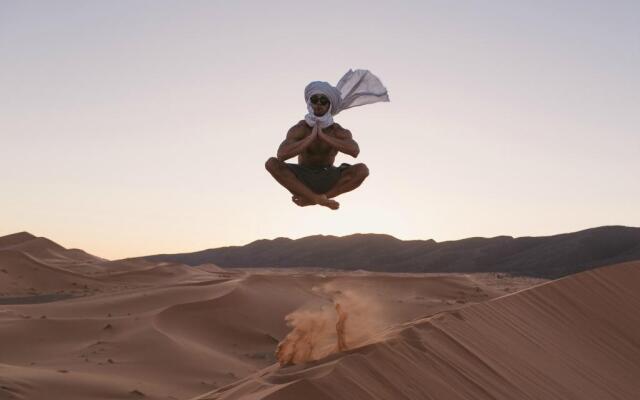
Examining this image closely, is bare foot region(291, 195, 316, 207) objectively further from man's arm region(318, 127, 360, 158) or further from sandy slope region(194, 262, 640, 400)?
sandy slope region(194, 262, 640, 400)

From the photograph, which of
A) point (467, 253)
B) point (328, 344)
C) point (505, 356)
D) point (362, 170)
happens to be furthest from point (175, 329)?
point (467, 253)

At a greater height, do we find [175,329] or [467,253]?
[467,253]

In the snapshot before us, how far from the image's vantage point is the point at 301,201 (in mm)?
6027

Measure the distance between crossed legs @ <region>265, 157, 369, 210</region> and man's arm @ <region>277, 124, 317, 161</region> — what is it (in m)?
0.11

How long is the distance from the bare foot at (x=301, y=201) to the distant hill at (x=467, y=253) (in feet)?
104

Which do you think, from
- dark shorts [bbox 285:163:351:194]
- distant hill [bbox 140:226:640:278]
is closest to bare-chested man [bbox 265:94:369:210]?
dark shorts [bbox 285:163:351:194]

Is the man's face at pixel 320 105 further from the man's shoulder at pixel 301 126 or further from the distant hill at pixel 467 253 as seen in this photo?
the distant hill at pixel 467 253

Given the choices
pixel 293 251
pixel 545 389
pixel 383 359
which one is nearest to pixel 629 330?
pixel 545 389

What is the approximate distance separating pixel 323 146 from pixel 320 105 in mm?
322

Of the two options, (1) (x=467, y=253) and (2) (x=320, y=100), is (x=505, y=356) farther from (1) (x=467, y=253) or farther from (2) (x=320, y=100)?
(1) (x=467, y=253)

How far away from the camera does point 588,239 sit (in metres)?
43.8

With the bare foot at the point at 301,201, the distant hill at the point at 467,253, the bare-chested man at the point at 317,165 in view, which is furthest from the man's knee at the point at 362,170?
the distant hill at the point at 467,253

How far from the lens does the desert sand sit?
4.56 metres

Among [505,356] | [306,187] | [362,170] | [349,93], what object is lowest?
[505,356]
